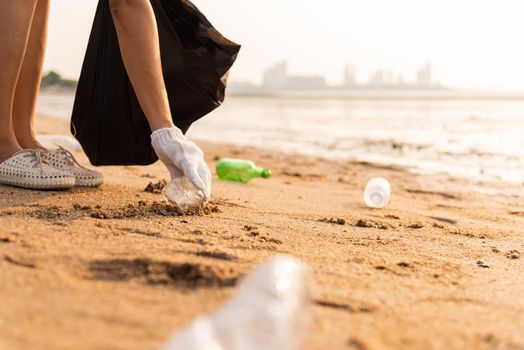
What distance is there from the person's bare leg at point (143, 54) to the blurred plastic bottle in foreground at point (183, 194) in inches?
10.1

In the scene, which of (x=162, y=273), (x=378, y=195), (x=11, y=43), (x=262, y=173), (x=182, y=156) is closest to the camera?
(x=162, y=273)

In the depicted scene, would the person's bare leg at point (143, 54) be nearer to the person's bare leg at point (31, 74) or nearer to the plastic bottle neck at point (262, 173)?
the person's bare leg at point (31, 74)

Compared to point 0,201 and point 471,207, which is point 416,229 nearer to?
point 471,207

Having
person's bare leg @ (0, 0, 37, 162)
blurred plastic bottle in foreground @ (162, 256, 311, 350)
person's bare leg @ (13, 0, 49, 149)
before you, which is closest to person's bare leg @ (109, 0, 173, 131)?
person's bare leg @ (0, 0, 37, 162)

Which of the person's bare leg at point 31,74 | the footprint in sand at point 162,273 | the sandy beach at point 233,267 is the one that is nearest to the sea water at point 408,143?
the sandy beach at point 233,267

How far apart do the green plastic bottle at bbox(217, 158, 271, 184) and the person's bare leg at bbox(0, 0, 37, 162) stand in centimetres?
176

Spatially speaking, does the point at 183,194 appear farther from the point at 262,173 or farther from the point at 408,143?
the point at 408,143

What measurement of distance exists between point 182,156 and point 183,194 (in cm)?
15

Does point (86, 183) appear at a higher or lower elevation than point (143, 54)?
lower

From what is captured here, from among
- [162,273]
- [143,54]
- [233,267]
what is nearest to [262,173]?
[143,54]

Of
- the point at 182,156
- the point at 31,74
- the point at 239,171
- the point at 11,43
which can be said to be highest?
the point at 11,43

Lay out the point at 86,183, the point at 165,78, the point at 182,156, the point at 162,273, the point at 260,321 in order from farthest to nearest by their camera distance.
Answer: the point at 165,78 < the point at 86,183 < the point at 182,156 < the point at 162,273 < the point at 260,321

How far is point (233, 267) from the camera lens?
1.78m

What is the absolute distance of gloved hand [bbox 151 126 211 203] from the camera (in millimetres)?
2551
